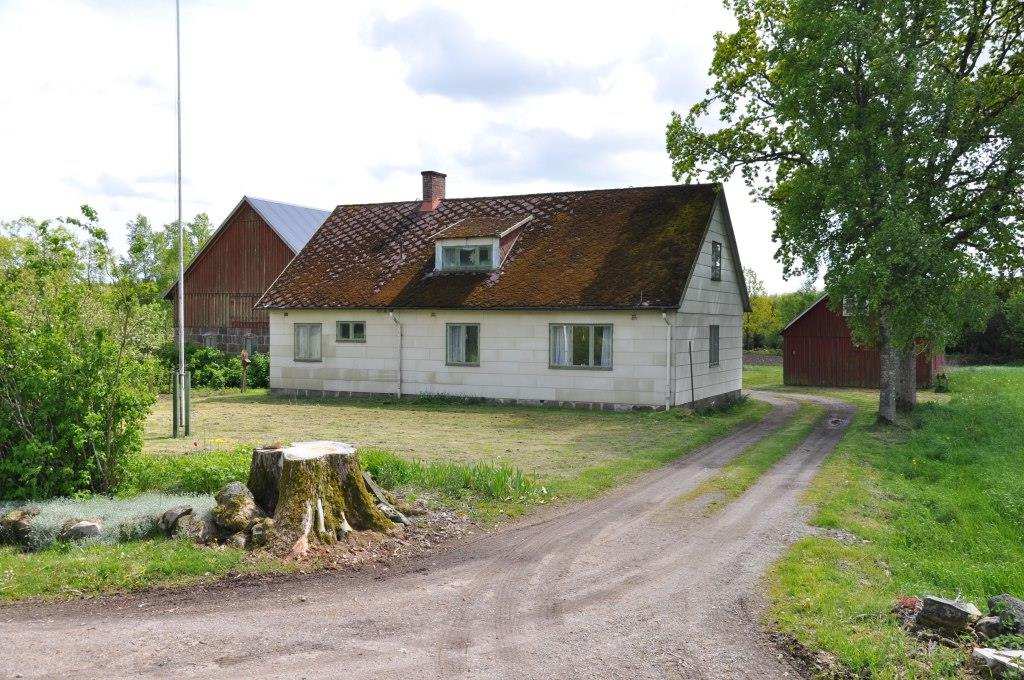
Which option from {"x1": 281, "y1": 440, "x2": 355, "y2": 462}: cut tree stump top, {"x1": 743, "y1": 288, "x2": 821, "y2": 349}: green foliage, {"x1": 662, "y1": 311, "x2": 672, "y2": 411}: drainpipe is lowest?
{"x1": 281, "y1": 440, "x2": 355, "y2": 462}: cut tree stump top

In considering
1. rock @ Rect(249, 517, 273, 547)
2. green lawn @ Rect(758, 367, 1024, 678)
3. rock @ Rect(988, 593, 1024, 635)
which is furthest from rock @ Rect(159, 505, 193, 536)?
rock @ Rect(988, 593, 1024, 635)

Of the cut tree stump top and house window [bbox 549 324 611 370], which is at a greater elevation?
house window [bbox 549 324 611 370]

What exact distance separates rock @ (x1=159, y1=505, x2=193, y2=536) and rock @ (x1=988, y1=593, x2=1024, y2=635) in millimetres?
8516

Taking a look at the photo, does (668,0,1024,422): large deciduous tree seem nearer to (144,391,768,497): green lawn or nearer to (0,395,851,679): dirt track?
(144,391,768,497): green lawn

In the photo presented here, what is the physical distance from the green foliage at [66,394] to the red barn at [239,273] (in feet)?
80.1

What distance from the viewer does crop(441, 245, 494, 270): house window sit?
91.0 ft

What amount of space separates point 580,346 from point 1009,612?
59.3 feet

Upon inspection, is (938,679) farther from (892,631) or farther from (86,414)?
(86,414)

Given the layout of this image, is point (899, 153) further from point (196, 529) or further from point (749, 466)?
point (196, 529)

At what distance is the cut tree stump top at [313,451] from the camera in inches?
397

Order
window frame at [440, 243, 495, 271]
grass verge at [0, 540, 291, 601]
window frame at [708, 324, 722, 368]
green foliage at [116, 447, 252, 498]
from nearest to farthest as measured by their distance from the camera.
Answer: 1. grass verge at [0, 540, 291, 601]
2. green foliage at [116, 447, 252, 498]
3. window frame at [708, 324, 722, 368]
4. window frame at [440, 243, 495, 271]

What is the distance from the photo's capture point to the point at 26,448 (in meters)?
10.8

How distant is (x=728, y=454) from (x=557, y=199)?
14.6m

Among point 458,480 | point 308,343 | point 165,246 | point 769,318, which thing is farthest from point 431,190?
point 165,246
